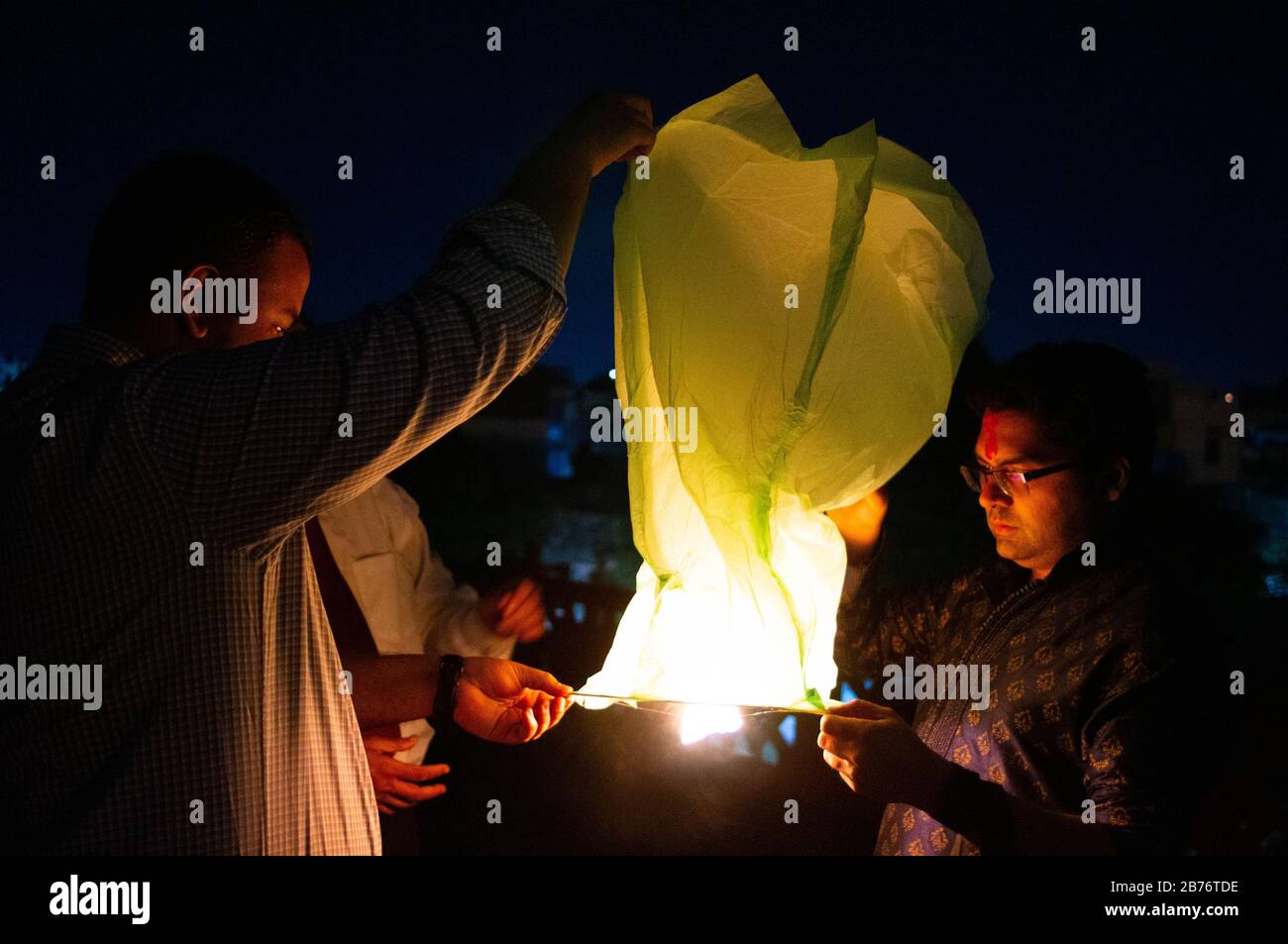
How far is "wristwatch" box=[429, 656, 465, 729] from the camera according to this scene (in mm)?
2242

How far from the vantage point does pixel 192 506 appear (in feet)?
3.98

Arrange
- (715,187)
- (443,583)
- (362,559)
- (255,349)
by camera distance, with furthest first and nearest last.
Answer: (443,583)
(362,559)
(715,187)
(255,349)

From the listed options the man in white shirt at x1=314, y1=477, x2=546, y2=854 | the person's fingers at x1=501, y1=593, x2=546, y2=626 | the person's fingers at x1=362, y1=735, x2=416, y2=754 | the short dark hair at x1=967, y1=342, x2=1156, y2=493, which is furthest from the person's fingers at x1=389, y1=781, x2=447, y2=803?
the short dark hair at x1=967, y1=342, x2=1156, y2=493

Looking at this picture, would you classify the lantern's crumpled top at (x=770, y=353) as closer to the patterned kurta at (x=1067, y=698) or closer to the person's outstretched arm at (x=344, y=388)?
the person's outstretched arm at (x=344, y=388)

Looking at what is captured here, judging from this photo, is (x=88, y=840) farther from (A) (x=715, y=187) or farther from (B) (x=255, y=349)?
(A) (x=715, y=187)

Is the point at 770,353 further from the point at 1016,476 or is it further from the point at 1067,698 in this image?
the point at 1067,698

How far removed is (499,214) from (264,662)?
2.52 ft

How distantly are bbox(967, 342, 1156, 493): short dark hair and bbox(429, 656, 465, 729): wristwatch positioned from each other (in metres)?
1.55

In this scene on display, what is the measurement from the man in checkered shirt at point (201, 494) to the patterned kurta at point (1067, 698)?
1415mm

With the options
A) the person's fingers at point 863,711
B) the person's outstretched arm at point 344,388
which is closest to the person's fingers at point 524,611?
the person's fingers at point 863,711

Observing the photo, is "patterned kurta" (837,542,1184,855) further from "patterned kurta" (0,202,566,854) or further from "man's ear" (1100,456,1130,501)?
"patterned kurta" (0,202,566,854)

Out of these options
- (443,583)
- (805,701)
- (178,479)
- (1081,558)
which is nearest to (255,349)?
(178,479)

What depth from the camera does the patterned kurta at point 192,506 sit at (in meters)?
1.15

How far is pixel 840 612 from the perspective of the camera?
2.67 metres
